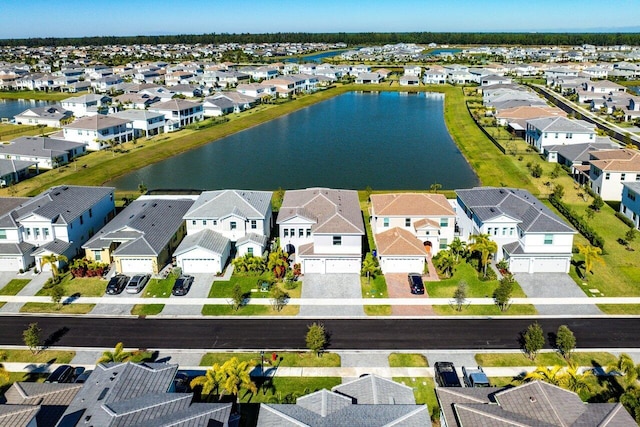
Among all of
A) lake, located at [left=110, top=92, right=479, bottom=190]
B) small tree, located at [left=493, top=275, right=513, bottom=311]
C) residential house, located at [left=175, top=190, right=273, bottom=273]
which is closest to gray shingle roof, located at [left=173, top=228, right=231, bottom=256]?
residential house, located at [left=175, top=190, right=273, bottom=273]

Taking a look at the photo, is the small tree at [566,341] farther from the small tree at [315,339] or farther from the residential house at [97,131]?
the residential house at [97,131]

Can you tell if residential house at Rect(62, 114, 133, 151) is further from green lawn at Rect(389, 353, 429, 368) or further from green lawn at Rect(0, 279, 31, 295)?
green lawn at Rect(389, 353, 429, 368)

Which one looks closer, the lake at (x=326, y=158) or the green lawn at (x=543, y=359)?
the green lawn at (x=543, y=359)

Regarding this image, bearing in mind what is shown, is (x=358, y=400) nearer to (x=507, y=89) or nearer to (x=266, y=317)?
(x=266, y=317)

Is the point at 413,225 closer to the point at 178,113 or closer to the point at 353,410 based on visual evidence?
the point at 353,410

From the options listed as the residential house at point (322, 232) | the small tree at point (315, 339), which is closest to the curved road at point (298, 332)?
the small tree at point (315, 339)

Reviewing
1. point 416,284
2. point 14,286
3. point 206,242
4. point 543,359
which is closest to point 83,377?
point 206,242

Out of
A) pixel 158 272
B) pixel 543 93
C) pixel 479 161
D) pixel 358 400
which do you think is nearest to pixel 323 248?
pixel 158 272
